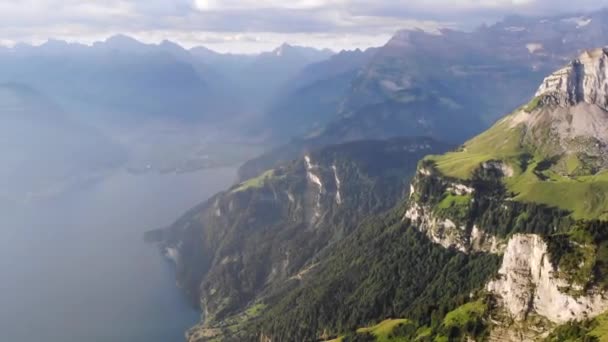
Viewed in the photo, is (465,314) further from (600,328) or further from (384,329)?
(384,329)

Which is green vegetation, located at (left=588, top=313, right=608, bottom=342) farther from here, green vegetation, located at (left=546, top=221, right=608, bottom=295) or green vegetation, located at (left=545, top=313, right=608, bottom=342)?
green vegetation, located at (left=546, top=221, right=608, bottom=295)

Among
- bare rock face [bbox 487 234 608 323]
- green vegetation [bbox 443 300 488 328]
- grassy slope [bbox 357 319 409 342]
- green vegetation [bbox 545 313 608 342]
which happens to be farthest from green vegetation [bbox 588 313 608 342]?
grassy slope [bbox 357 319 409 342]

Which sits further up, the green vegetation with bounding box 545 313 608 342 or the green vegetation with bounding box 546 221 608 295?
the green vegetation with bounding box 546 221 608 295

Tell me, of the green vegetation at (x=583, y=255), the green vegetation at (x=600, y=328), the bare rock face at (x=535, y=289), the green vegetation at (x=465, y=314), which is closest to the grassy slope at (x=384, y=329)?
the green vegetation at (x=465, y=314)

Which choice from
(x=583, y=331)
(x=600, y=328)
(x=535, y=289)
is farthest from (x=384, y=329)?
(x=600, y=328)

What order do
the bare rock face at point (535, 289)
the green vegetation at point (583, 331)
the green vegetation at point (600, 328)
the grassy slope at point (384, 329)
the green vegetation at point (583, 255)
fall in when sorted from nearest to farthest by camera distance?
1. the green vegetation at point (600, 328)
2. the green vegetation at point (583, 331)
3. the bare rock face at point (535, 289)
4. the green vegetation at point (583, 255)
5. the grassy slope at point (384, 329)

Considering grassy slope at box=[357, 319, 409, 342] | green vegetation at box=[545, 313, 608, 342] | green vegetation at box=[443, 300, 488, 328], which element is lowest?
grassy slope at box=[357, 319, 409, 342]

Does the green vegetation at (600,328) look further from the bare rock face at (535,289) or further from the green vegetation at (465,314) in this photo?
the green vegetation at (465,314)

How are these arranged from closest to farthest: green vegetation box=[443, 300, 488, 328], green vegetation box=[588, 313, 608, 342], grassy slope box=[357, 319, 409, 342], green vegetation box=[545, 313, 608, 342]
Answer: green vegetation box=[588, 313, 608, 342]
green vegetation box=[545, 313, 608, 342]
green vegetation box=[443, 300, 488, 328]
grassy slope box=[357, 319, 409, 342]

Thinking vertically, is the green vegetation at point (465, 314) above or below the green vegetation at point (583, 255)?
below
